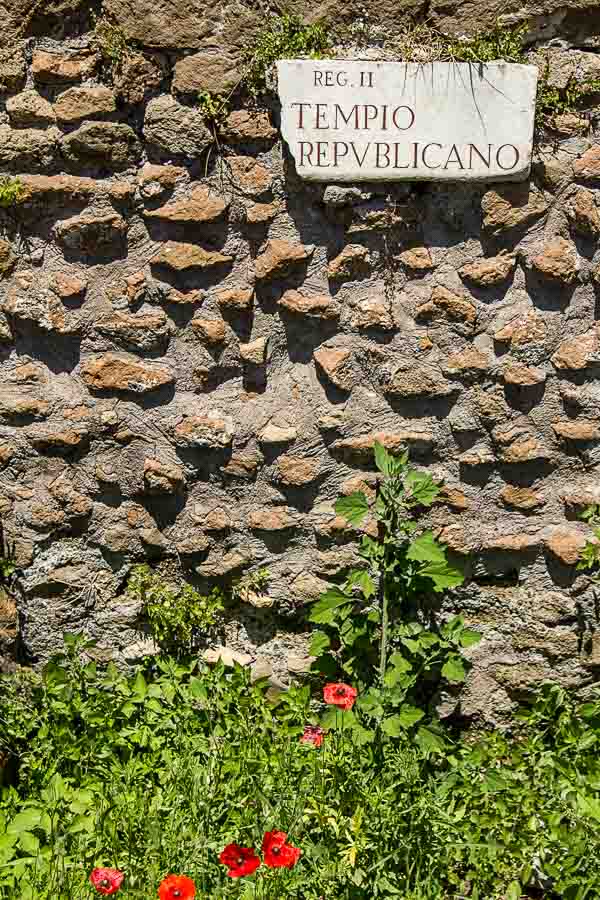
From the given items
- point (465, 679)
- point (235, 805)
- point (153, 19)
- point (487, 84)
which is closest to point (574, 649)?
point (465, 679)

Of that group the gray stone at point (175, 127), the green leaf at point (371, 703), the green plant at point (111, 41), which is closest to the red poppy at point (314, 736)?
the green leaf at point (371, 703)

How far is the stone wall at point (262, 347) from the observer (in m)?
3.02

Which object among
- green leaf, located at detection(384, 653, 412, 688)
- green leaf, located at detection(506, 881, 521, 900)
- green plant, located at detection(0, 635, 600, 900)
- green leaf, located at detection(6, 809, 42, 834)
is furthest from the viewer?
green leaf, located at detection(384, 653, 412, 688)

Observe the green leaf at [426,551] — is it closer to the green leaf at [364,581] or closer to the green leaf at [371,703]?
the green leaf at [364,581]

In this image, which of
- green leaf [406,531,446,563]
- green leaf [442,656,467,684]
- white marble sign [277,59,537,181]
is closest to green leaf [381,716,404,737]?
green leaf [442,656,467,684]

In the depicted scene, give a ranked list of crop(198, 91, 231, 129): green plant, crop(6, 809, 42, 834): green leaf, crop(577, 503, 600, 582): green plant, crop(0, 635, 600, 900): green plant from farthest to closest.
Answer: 1. crop(577, 503, 600, 582): green plant
2. crop(198, 91, 231, 129): green plant
3. crop(6, 809, 42, 834): green leaf
4. crop(0, 635, 600, 900): green plant

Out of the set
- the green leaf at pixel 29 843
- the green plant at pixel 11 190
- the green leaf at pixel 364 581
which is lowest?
the green leaf at pixel 29 843

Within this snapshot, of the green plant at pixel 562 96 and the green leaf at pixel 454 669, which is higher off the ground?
the green plant at pixel 562 96

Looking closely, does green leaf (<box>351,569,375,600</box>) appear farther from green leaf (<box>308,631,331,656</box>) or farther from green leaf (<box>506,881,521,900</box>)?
green leaf (<box>506,881,521,900</box>)

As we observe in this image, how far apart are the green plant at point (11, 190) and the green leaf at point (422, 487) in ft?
4.79

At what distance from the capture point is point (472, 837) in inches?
114

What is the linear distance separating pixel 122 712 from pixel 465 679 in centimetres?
116

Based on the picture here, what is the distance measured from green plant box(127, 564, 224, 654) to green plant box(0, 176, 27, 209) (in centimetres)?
125

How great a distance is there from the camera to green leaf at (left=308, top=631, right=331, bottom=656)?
10.6ft
